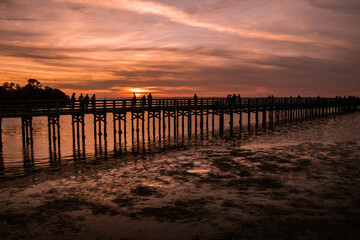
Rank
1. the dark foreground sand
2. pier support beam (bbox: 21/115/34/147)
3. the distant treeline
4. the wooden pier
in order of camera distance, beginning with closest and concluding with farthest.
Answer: the dark foreground sand < pier support beam (bbox: 21/115/34/147) < the wooden pier < the distant treeline

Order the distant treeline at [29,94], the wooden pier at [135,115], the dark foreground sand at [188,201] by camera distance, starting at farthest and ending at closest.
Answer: the distant treeline at [29,94], the wooden pier at [135,115], the dark foreground sand at [188,201]

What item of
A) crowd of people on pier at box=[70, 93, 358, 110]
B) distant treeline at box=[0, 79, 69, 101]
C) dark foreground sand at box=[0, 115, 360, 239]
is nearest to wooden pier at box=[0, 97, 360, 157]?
crowd of people on pier at box=[70, 93, 358, 110]

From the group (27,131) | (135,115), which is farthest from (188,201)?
(135,115)

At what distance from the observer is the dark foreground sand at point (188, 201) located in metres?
8.49

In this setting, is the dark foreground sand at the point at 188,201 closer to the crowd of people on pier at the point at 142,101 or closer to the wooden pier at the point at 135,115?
the wooden pier at the point at 135,115

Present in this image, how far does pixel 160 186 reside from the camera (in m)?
12.6

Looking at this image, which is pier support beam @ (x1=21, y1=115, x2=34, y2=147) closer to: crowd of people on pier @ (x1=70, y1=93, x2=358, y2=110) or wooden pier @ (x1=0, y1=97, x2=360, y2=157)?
wooden pier @ (x1=0, y1=97, x2=360, y2=157)

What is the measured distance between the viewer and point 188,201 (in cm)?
1084

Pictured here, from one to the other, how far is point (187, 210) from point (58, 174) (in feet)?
25.7

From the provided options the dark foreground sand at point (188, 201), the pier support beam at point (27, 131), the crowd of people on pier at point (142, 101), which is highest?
the crowd of people on pier at point (142, 101)

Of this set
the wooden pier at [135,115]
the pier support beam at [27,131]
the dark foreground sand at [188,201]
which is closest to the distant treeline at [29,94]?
the wooden pier at [135,115]

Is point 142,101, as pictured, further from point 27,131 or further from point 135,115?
point 27,131

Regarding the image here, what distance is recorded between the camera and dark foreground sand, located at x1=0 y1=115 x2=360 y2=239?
849 cm

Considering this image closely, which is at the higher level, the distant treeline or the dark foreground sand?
the distant treeline
